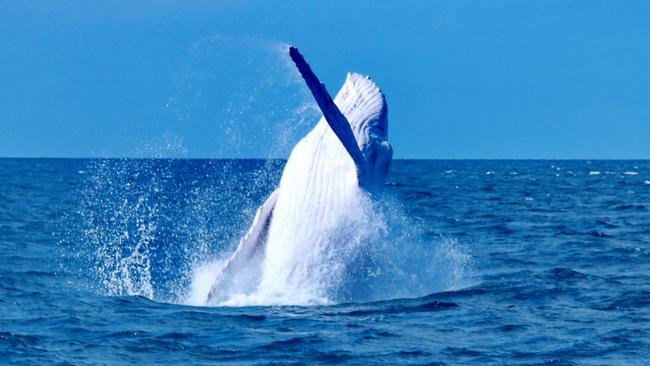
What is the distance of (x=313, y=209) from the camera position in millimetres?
8953

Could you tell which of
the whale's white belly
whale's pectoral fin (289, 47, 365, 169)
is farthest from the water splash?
whale's pectoral fin (289, 47, 365, 169)

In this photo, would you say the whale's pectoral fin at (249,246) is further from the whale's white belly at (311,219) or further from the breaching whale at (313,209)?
the whale's white belly at (311,219)

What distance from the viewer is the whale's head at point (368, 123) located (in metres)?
8.77

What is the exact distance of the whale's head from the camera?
28.8ft

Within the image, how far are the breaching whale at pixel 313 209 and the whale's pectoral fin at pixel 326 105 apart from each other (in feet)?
0.54

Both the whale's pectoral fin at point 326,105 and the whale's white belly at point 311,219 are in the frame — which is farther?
the whale's white belly at point 311,219

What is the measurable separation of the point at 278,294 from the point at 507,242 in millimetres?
7129

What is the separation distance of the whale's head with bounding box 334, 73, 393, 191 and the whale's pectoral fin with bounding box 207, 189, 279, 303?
1.07 m

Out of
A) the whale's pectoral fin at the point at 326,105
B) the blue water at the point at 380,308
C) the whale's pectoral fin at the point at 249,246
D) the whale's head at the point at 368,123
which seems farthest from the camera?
the whale's pectoral fin at the point at 249,246

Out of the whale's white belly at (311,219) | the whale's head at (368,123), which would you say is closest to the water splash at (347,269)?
the whale's white belly at (311,219)

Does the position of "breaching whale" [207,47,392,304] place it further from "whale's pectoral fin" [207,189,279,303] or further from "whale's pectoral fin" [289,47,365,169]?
"whale's pectoral fin" [289,47,365,169]

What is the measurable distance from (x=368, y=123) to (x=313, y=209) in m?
0.93

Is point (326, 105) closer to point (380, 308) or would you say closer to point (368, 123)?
point (368, 123)

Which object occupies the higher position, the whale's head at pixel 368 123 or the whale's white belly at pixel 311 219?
the whale's head at pixel 368 123
